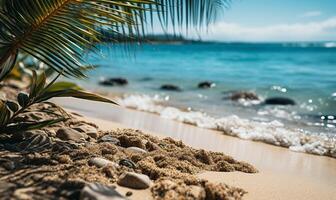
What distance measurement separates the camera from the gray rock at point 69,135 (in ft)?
12.1

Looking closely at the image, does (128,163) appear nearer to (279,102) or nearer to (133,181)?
(133,181)

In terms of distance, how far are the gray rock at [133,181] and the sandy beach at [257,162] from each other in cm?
6

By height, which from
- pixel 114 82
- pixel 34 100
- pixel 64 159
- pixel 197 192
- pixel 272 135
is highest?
pixel 34 100

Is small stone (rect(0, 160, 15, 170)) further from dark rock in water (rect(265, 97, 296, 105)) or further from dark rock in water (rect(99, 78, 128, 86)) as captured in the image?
dark rock in water (rect(99, 78, 128, 86))

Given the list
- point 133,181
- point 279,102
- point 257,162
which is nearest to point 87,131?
point 133,181

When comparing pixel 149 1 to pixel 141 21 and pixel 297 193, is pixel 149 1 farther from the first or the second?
pixel 297 193

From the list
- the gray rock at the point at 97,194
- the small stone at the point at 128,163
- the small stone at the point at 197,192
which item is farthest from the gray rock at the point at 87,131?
the gray rock at the point at 97,194

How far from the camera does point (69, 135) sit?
372 centimetres

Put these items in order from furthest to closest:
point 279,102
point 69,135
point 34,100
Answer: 1. point 279,102
2. point 69,135
3. point 34,100

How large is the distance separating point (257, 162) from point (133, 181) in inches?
84.7

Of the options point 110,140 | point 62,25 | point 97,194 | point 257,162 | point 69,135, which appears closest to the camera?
point 97,194

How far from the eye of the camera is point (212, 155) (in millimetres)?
3959

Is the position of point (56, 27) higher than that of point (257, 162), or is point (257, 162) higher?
point (56, 27)

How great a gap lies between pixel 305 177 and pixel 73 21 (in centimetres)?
255
